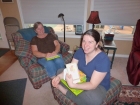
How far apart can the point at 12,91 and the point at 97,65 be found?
1.58 meters

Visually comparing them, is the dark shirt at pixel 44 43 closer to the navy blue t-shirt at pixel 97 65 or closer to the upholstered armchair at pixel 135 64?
the navy blue t-shirt at pixel 97 65

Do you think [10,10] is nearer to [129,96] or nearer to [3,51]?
[3,51]

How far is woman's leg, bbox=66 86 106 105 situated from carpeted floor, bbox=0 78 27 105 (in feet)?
3.38

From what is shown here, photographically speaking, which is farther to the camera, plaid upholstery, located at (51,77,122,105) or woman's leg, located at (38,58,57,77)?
woman's leg, located at (38,58,57,77)

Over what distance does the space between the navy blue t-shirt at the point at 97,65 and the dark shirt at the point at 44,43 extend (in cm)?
84

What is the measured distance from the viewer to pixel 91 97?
4.03 ft

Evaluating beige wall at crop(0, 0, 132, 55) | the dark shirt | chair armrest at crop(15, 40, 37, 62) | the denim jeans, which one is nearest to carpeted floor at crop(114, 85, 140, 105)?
the denim jeans

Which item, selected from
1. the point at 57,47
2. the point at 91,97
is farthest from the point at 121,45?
the point at 91,97

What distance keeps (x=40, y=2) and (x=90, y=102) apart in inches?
96.2

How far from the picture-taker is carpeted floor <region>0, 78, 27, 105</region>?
1.83m

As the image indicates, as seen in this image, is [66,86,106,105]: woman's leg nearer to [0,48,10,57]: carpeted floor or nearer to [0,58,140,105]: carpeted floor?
[0,58,140,105]: carpeted floor

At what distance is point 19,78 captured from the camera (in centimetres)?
234

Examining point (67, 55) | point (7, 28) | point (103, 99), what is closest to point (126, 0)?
point (67, 55)

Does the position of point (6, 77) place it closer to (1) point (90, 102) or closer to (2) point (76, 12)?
(1) point (90, 102)
